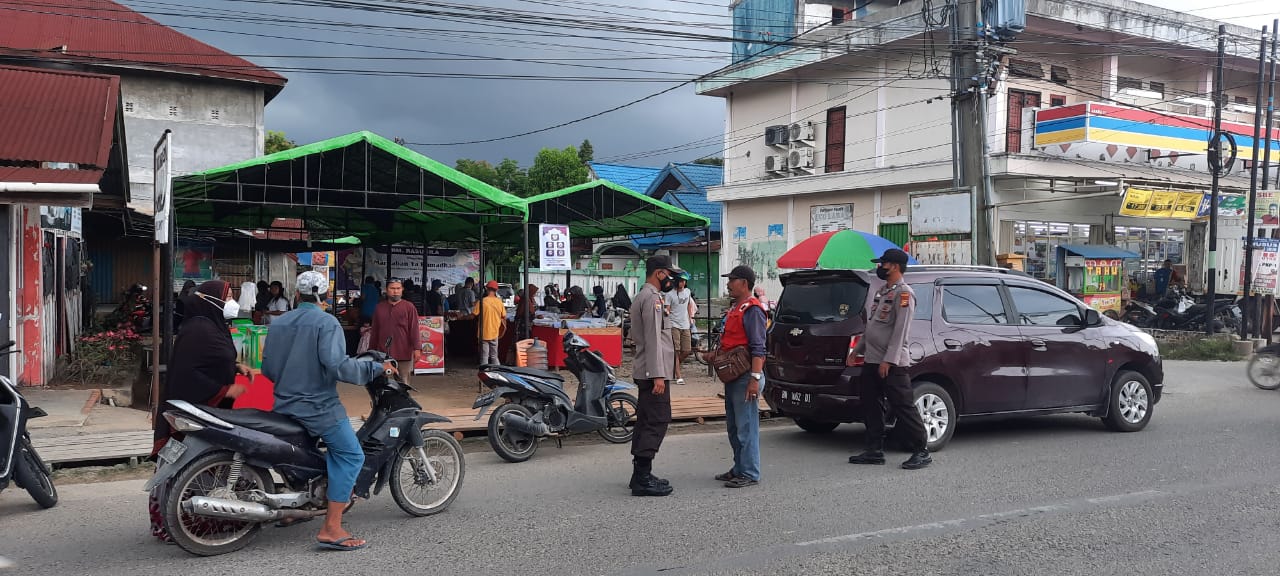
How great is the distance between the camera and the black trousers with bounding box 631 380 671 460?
6.32 meters

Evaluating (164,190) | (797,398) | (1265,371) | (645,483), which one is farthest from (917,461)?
(1265,371)

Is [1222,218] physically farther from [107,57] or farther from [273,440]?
[107,57]

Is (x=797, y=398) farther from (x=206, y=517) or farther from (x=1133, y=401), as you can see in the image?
(x=206, y=517)

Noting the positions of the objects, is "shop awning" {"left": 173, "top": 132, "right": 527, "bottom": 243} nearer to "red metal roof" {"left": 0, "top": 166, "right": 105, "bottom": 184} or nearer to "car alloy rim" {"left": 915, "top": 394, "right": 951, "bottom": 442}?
"red metal roof" {"left": 0, "top": 166, "right": 105, "bottom": 184}

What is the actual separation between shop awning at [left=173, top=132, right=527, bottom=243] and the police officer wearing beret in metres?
5.84

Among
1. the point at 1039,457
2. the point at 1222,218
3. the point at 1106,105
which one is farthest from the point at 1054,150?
the point at 1039,457

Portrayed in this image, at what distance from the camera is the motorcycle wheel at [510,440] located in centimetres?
767

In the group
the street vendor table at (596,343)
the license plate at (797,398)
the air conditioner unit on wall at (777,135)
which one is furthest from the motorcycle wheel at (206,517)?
the air conditioner unit on wall at (777,135)

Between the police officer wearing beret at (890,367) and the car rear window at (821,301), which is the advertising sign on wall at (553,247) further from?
the police officer wearing beret at (890,367)

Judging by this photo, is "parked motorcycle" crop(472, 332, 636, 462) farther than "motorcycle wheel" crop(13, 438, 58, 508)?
Yes

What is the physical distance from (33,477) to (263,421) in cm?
215

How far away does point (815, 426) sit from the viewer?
29.8 ft

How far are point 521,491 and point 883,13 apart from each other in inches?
842

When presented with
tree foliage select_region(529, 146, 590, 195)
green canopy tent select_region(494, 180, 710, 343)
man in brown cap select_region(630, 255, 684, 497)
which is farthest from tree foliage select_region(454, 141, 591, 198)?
man in brown cap select_region(630, 255, 684, 497)
